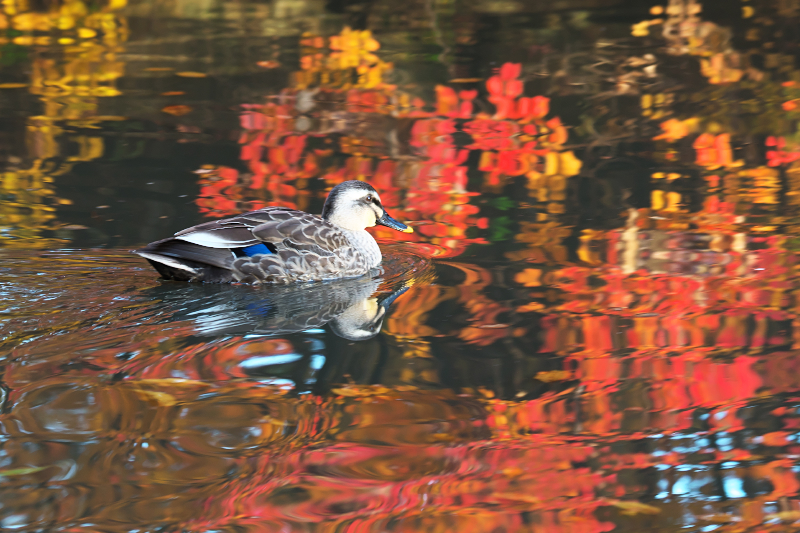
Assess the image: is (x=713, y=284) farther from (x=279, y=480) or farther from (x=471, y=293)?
(x=279, y=480)

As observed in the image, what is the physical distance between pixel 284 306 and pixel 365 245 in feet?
3.78

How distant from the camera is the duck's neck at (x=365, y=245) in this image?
7301 mm

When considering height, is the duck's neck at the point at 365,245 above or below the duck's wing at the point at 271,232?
below

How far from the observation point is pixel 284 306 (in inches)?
253

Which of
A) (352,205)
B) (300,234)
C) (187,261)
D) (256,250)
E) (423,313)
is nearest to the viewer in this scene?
(423,313)

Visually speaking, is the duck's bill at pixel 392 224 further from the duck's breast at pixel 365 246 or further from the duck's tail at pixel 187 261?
the duck's tail at pixel 187 261

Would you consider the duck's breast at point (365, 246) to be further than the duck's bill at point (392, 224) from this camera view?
No

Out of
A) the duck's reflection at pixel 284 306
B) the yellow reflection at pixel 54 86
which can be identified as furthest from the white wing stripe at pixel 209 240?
the yellow reflection at pixel 54 86

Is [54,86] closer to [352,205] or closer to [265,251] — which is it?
[352,205]

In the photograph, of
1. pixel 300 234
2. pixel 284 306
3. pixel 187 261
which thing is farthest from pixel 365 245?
pixel 187 261

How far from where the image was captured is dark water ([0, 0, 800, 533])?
411 cm

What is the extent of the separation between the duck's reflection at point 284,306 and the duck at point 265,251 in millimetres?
90

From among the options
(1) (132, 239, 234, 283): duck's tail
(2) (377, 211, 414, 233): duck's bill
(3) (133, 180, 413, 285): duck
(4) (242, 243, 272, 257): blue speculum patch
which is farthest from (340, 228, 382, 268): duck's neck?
(1) (132, 239, 234, 283): duck's tail

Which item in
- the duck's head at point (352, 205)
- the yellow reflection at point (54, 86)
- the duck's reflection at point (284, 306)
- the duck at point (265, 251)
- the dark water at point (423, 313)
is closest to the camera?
the dark water at point (423, 313)
